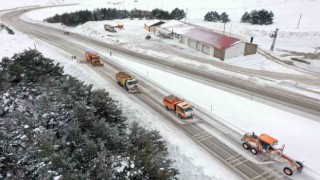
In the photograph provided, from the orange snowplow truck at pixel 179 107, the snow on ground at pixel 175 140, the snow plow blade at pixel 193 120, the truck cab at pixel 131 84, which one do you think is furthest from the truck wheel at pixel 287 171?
the truck cab at pixel 131 84

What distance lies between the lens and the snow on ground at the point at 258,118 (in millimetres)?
26634

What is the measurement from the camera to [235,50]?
63438 mm

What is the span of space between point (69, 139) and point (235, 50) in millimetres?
50585

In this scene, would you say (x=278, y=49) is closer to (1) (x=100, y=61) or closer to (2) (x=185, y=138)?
(1) (x=100, y=61)

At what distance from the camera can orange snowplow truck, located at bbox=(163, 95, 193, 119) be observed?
30.5 meters

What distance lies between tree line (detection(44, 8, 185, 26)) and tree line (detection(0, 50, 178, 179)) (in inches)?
2702

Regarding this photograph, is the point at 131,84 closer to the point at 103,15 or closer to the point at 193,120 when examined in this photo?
the point at 193,120

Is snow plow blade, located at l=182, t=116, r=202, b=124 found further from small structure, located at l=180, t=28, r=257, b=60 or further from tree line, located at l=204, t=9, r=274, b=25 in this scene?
tree line, located at l=204, t=9, r=274, b=25

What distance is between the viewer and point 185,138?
27453 millimetres

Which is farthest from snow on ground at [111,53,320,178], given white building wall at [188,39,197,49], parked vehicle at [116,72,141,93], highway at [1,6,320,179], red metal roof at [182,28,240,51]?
white building wall at [188,39,197,49]

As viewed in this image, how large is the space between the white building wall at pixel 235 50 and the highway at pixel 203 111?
50.9 ft

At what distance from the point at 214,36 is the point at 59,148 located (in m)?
56.2

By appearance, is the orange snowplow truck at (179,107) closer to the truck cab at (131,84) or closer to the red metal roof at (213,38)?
the truck cab at (131,84)

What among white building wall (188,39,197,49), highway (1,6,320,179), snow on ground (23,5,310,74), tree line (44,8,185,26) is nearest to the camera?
highway (1,6,320,179)
